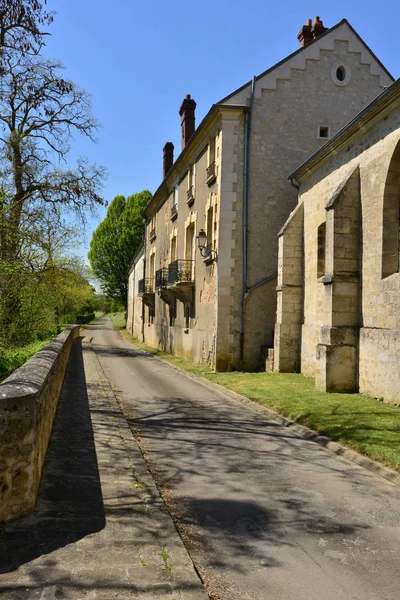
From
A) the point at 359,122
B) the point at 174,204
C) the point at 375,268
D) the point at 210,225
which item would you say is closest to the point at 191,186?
the point at 210,225

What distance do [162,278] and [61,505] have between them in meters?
20.9

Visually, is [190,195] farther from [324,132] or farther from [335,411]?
[335,411]

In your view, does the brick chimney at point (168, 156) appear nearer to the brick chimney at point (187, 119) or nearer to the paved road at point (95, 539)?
the brick chimney at point (187, 119)

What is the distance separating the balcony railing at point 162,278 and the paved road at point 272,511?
15898 mm

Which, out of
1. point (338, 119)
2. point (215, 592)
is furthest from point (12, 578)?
point (338, 119)

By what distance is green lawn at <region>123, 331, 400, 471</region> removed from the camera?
719 centimetres

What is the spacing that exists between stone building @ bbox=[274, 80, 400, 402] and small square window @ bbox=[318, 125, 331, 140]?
4.21 m

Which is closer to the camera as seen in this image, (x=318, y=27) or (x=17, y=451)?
(x=17, y=451)

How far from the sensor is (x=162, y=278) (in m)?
25.4

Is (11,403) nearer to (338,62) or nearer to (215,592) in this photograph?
(215,592)

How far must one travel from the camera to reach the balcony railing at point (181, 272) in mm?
21469

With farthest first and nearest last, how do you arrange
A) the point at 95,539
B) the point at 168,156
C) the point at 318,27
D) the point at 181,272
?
the point at 168,156 → the point at 181,272 → the point at 318,27 → the point at 95,539

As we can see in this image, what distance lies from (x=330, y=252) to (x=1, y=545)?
9705 millimetres

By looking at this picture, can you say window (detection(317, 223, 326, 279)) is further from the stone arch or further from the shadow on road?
Result: the shadow on road
